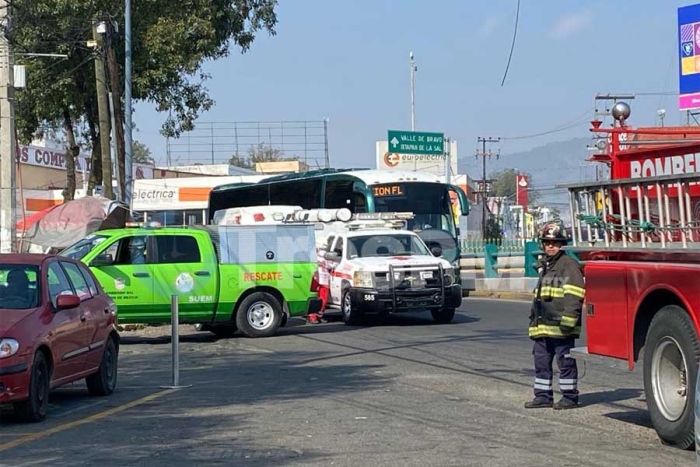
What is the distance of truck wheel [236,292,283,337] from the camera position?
19266 millimetres

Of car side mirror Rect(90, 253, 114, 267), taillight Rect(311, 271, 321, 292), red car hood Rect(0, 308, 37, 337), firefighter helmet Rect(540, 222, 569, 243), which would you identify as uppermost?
car side mirror Rect(90, 253, 114, 267)

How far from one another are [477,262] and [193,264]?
1976 cm

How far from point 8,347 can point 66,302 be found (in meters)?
1.04

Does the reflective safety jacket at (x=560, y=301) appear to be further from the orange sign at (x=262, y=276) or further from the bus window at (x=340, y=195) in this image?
the bus window at (x=340, y=195)

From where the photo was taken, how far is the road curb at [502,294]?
1183 inches

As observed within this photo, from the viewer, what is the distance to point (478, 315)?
23.7 m

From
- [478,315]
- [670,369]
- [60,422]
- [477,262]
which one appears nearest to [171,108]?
[477,262]

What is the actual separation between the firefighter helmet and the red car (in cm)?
465

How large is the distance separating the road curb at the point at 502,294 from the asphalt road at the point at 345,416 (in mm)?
13366

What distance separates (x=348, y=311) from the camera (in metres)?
21.6

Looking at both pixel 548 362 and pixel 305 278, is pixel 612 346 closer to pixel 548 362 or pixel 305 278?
pixel 548 362

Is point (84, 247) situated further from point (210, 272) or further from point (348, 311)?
point (348, 311)

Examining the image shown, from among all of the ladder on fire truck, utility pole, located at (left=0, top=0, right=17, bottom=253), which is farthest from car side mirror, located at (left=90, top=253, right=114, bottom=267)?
the ladder on fire truck

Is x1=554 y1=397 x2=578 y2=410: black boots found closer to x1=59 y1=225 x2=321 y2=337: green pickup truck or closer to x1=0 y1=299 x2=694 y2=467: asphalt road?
x1=0 y1=299 x2=694 y2=467: asphalt road
